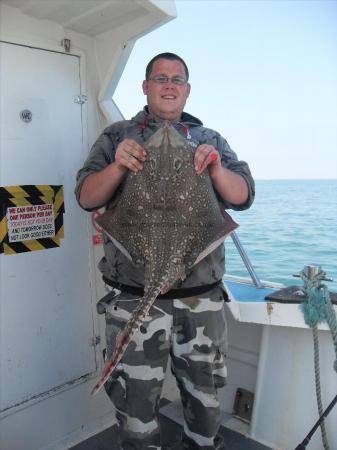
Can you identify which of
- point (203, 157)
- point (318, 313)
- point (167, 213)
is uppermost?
point (203, 157)

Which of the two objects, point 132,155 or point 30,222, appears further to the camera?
point 30,222

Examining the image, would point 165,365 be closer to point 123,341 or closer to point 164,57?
point 123,341

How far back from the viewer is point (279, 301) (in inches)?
110

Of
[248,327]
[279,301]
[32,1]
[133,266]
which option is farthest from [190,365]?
[32,1]

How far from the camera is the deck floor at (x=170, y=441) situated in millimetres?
2941

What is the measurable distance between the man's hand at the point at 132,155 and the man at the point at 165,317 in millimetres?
119

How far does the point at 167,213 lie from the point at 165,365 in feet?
2.84

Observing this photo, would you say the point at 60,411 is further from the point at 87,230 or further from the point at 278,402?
the point at 278,402

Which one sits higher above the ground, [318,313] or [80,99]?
[80,99]

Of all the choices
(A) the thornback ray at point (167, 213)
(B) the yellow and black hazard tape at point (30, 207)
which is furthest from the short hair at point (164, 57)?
(B) the yellow and black hazard tape at point (30, 207)

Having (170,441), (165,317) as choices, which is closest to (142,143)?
(165,317)

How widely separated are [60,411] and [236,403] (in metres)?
1.31

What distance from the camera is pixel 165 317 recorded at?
2.22 meters

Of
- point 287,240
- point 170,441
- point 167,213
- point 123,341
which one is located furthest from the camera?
point 287,240
